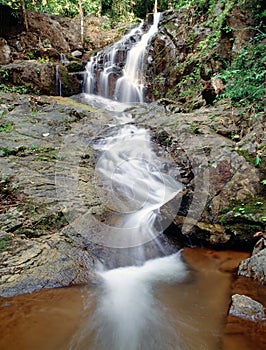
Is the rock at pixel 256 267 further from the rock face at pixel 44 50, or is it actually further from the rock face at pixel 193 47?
the rock face at pixel 44 50

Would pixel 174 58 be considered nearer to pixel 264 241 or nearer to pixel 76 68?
pixel 76 68

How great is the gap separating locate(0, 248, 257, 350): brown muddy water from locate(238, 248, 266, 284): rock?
18 cm

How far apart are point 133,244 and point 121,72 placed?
952 centimetres

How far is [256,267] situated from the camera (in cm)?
299

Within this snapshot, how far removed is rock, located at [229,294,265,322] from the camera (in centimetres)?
232

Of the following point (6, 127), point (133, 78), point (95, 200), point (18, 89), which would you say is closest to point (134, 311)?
point (95, 200)

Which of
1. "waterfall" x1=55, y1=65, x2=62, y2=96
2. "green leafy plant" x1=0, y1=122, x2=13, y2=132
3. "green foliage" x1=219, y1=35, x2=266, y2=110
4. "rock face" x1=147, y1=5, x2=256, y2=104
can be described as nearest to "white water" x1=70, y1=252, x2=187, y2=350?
"green foliage" x1=219, y1=35, x2=266, y2=110

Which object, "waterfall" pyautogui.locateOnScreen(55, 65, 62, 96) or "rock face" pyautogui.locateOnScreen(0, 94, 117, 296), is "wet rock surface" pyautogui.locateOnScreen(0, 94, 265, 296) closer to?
"rock face" pyautogui.locateOnScreen(0, 94, 117, 296)

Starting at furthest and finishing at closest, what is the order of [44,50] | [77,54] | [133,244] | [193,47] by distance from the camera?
1. [77,54]
2. [44,50]
3. [193,47]
4. [133,244]

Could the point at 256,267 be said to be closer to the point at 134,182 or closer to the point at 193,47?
the point at 134,182

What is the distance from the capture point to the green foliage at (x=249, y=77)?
5.35 m

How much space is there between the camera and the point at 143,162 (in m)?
6.02

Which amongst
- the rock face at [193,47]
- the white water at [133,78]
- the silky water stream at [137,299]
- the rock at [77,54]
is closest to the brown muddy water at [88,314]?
the silky water stream at [137,299]

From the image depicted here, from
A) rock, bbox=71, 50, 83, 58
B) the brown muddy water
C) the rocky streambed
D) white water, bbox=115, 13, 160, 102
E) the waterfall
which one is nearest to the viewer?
the brown muddy water
